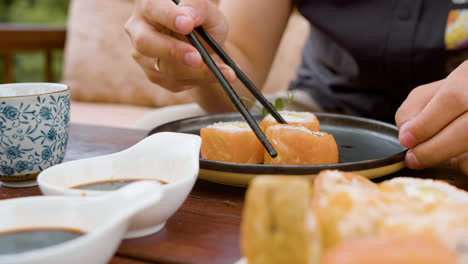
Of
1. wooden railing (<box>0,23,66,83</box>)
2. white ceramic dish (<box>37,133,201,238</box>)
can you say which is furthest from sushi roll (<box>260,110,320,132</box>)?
wooden railing (<box>0,23,66,83</box>)

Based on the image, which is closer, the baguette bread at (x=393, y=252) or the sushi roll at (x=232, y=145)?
the baguette bread at (x=393, y=252)

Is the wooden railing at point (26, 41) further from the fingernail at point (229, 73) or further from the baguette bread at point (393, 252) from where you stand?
the baguette bread at point (393, 252)

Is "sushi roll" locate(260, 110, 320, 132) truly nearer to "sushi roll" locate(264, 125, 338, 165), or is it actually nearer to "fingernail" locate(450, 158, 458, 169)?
Answer: "sushi roll" locate(264, 125, 338, 165)

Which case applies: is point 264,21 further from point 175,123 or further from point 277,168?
point 277,168

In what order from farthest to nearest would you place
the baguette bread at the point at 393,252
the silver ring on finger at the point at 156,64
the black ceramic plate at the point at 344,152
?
1. the silver ring on finger at the point at 156,64
2. the black ceramic plate at the point at 344,152
3. the baguette bread at the point at 393,252

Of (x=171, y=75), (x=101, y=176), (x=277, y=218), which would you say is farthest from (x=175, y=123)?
(x=277, y=218)

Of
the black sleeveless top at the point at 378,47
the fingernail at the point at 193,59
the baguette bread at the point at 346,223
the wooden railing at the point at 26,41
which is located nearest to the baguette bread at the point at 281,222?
the baguette bread at the point at 346,223

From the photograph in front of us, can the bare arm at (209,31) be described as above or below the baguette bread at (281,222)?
below
